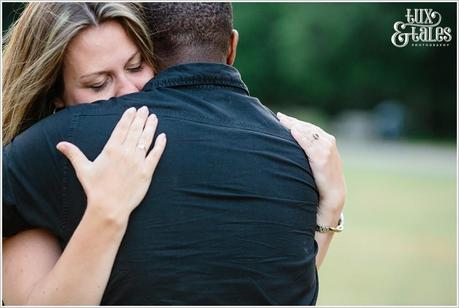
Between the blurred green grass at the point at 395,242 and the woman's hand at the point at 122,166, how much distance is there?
248 inches

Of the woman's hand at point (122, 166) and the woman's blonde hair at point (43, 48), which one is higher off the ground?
the woman's blonde hair at point (43, 48)

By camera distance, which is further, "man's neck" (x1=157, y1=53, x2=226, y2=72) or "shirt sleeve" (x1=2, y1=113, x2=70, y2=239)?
"man's neck" (x1=157, y1=53, x2=226, y2=72)

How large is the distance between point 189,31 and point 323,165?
2.36 ft

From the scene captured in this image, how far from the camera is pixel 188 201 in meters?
2.43

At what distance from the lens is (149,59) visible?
2844 mm

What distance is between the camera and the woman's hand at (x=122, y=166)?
239 centimetres

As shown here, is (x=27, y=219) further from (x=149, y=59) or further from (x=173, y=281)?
(x=149, y=59)

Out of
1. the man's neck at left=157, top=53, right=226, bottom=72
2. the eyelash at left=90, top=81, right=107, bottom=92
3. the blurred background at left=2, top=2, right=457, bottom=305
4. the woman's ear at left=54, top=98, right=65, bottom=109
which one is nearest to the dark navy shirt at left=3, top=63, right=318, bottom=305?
the man's neck at left=157, top=53, right=226, bottom=72

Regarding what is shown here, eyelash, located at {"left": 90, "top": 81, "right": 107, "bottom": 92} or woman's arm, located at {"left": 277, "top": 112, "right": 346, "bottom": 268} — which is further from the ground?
eyelash, located at {"left": 90, "top": 81, "right": 107, "bottom": 92}

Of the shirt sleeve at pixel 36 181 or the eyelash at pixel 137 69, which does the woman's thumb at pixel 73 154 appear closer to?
the shirt sleeve at pixel 36 181

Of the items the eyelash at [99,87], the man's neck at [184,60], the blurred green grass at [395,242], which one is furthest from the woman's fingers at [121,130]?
the blurred green grass at [395,242]

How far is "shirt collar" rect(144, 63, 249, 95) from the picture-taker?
2.63 metres

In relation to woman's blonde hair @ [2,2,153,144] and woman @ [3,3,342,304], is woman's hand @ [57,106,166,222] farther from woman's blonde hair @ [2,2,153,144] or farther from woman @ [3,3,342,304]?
woman's blonde hair @ [2,2,153,144]

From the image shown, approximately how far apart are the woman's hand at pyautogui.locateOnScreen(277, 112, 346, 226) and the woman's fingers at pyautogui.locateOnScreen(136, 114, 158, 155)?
0.58 m
